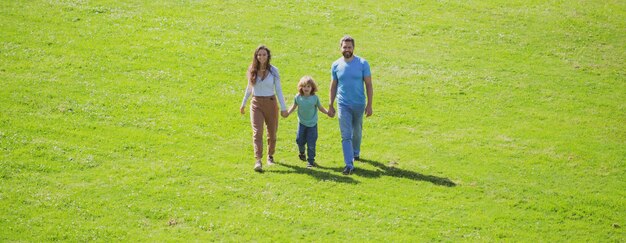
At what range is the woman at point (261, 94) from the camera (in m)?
18.5

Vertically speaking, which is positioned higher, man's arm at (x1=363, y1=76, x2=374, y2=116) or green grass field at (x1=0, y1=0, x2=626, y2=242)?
man's arm at (x1=363, y1=76, x2=374, y2=116)

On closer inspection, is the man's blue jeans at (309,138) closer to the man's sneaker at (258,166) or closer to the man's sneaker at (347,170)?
the man's sneaker at (347,170)

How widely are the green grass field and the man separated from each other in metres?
1.05

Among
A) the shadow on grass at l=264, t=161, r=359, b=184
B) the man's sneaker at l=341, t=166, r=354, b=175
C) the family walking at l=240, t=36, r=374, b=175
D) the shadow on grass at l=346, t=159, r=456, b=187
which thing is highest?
the family walking at l=240, t=36, r=374, b=175

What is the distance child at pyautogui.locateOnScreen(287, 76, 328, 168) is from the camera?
18.7 metres

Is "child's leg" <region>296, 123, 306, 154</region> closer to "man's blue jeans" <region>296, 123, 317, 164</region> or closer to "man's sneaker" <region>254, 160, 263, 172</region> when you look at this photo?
"man's blue jeans" <region>296, 123, 317, 164</region>

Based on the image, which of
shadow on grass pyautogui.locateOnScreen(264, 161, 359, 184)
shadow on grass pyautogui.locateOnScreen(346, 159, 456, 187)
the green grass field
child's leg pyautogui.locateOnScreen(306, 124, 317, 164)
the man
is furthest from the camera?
child's leg pyautogui.locateOnScreen(306, 124, 317, 164)

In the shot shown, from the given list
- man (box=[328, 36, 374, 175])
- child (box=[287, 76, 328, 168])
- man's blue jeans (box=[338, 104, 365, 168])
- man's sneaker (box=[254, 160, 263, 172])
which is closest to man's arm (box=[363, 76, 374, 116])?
man (box=[328, 36, 374, 175])

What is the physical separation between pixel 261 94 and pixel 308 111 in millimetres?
1193

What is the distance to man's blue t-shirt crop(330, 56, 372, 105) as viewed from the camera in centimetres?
1842

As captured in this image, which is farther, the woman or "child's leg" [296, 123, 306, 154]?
"child's leg" [296, 123, 306, 154]

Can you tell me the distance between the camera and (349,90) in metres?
18.4

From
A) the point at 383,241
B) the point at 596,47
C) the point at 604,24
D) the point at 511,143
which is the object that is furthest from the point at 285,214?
the point at 604,24

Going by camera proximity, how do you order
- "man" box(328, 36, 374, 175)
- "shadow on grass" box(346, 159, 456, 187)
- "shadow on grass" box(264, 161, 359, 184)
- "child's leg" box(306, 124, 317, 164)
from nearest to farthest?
Result: "man" box(328, 36, 374, 175) → "shadow on grass" box(264, 161, 359, 184) → "shadow on grass" box(346, 159, 456, 187) → "child's leg" box(306, 124, 317, 164)
